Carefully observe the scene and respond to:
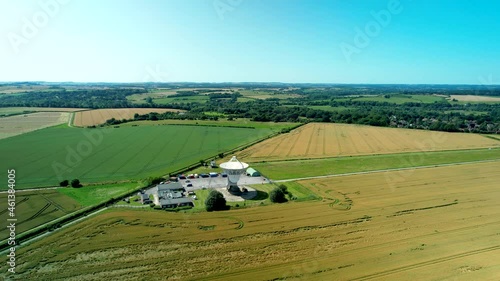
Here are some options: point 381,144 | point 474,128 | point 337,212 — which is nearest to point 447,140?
point 381,144

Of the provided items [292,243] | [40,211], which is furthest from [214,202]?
[40,211]

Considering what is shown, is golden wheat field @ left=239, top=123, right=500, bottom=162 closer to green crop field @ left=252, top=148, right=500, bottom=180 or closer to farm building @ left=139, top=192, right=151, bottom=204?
green crop field @ left=252, top=148, right=500, bottom=180

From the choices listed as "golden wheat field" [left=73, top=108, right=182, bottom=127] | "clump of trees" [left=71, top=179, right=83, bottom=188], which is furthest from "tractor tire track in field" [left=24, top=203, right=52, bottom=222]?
"golden wheat field" [left=73, top=108, right=182, bottom=127]

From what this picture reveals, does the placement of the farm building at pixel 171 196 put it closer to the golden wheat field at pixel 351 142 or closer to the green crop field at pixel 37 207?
the green crop field at pixel 37 207

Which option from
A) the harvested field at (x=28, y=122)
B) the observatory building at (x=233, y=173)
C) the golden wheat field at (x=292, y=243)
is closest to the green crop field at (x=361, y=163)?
the observatory building at (x=233, y=173)

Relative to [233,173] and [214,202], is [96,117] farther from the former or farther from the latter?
[214,202]

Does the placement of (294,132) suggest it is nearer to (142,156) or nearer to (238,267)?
(142,156)
